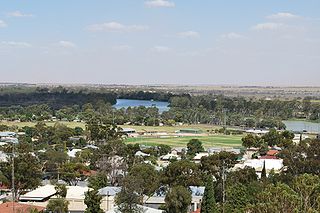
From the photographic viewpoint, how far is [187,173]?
2770 centimetres

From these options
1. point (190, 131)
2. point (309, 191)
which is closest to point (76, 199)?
point (309, 191)

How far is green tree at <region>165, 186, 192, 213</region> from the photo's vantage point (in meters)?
22.4

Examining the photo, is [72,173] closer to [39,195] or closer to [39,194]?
[39,194]

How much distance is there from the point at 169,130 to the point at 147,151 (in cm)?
2764

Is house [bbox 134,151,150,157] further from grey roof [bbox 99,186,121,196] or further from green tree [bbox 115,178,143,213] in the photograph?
green tree [bbox 115,178,143,213]

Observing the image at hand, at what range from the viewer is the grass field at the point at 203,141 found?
183ft

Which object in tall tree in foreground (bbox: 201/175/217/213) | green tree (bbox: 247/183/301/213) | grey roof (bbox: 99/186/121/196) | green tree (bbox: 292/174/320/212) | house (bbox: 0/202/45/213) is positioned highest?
green tree (bbox: 247/183/301/213)

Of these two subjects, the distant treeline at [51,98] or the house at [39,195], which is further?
the distant treeline at [51,98]

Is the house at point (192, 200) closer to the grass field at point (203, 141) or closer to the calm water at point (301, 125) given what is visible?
the grass field at point (203, 141)

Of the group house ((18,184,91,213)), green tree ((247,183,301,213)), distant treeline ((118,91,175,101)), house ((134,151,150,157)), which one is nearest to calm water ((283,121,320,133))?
house ((134,151,150,157))

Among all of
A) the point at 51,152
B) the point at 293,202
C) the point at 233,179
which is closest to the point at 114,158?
the point at 51,152

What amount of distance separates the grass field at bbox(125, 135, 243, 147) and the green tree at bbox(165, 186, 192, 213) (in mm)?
32022

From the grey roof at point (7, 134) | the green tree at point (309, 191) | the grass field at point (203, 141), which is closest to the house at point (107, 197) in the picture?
the green tree at point (309, 191)

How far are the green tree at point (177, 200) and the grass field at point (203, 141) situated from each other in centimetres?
3202
